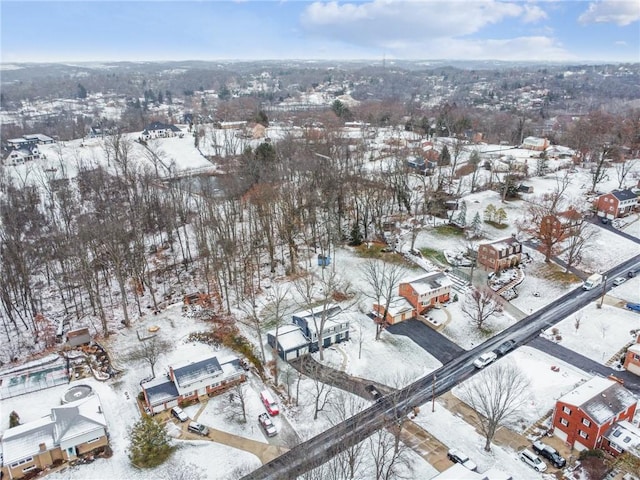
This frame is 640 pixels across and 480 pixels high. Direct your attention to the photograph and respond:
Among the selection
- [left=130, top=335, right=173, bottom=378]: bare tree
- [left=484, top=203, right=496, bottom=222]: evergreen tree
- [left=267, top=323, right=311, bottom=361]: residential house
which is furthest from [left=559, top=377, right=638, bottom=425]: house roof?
[left=484, top=203, right=496, bottom=222]: evergreen tree

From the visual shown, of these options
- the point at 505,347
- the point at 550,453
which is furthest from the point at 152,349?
the point at 505,347

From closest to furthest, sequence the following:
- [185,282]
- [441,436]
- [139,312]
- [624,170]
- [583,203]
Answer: [441,436], [139,312], [185,282], [583,203], [624,170]

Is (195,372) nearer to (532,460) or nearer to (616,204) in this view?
(532,460)

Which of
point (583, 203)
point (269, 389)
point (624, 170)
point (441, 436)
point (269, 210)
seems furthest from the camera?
point (624, 170)

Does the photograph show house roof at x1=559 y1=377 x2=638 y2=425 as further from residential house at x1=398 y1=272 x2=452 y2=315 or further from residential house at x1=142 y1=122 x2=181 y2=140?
residential house at x1=142 y1=122 x2=181 y2=140

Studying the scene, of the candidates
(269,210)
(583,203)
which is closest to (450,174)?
(583,203)

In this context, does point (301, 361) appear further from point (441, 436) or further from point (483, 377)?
point (483, 377)

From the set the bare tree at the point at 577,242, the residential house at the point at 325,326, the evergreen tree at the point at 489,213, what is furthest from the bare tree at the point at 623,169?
the residential house at the point at 325,326
